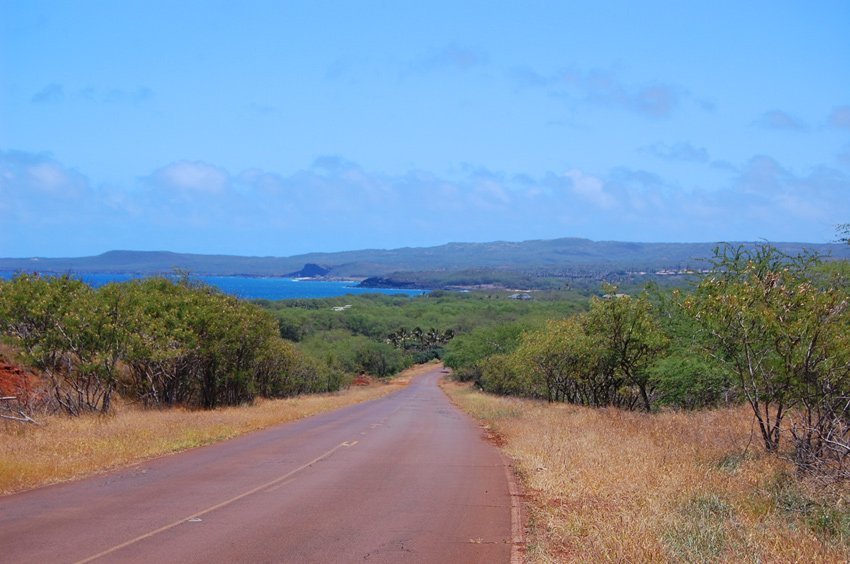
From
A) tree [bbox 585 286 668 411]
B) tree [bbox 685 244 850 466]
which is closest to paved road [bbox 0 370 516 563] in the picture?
tree [bbox 685 244 850 466]

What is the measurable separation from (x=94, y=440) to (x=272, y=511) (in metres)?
8.42

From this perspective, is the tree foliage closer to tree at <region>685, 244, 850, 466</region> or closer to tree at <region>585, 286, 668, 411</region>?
tree at <region>585, 286, 668, 411</region>

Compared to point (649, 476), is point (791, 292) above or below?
above

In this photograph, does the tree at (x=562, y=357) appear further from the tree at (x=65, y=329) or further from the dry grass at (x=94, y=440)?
the tree at (x=65, y=329)

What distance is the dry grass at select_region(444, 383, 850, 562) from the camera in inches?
317

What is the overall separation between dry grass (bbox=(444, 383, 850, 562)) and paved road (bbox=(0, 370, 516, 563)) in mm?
848

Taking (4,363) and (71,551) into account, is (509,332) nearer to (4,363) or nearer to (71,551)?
(4,363)

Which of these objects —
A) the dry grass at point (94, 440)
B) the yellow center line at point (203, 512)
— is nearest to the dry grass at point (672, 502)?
the yellow center line at point (203, 512)

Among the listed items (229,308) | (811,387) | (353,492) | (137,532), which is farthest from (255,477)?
(229,308)

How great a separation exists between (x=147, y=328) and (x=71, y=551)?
22.4m

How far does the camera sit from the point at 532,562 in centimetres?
829

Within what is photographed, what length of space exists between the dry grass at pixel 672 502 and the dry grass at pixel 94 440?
837 centimetres

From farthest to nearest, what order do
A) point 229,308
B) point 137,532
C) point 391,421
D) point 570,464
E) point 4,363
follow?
1. point 229,308
2. point 391,421
3. point 4,363
4. point 570,464
5. point 137,532

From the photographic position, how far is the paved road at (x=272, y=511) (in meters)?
8.63
